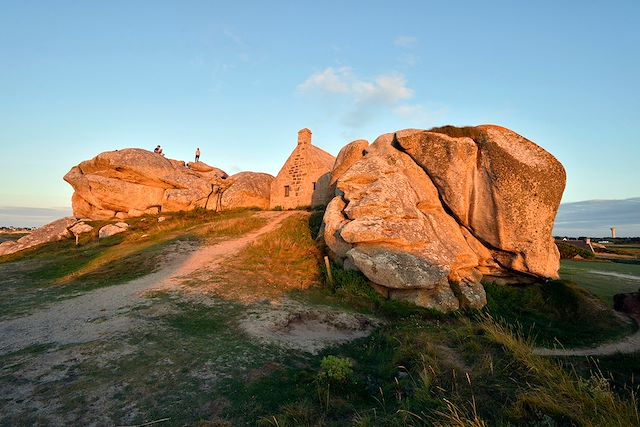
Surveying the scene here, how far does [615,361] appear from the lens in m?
8.00

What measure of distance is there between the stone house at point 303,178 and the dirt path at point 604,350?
18.8 meters

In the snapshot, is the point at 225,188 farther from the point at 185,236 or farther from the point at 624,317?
the point at 624,317

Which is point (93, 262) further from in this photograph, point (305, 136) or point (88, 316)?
point (305, 136)

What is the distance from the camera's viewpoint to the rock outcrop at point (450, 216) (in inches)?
485

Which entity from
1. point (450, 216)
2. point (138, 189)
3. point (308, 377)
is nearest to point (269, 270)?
point (308, 377)

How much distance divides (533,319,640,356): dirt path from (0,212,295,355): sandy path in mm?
10691

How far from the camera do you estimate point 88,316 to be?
8.96 m

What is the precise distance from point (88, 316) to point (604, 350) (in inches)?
547

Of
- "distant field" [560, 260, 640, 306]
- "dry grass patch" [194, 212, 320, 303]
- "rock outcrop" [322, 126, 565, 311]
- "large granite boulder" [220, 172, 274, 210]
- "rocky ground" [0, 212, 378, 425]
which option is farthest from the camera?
"large granite boulder" [220, 172, 274, 210]

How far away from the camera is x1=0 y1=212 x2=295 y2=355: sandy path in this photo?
299 inches

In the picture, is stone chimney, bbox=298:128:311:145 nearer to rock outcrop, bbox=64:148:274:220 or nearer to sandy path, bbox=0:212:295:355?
rock outcrop, bbox=64:148:274:220

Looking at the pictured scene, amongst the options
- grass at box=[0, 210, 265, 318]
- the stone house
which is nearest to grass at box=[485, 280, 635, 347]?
grass at box=[0, 210, 265, 318]

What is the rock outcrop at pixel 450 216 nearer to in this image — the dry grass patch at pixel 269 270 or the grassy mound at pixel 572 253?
the dry grass patch at pixel 269 270

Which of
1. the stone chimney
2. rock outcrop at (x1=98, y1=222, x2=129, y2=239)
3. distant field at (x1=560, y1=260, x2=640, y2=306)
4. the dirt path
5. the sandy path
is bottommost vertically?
the dirt path
